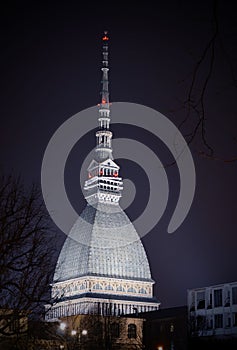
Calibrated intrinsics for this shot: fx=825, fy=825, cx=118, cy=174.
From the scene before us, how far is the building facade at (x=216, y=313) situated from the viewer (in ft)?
304

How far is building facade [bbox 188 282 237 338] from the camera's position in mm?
92625

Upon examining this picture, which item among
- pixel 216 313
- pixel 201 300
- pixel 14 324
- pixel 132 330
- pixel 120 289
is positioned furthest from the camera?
pixel 120 289

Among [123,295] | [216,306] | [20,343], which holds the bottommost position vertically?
[20,343]

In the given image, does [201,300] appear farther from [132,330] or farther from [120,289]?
[120,289]

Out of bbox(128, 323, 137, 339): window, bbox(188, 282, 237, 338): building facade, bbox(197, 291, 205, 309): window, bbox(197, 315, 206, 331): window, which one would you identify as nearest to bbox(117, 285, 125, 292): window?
bbox(128, 323, 137, 339): window

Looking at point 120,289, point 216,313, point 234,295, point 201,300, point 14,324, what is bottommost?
point 14,324

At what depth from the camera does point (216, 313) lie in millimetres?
95625

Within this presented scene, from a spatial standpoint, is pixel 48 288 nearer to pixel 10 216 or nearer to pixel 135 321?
pixel 10 216

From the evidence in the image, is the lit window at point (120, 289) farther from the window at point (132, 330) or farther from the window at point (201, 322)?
the window at point (201, 322)

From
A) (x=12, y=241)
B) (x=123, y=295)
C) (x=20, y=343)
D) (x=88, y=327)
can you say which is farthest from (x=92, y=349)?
(x=123, y=295)

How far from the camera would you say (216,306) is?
315 feet

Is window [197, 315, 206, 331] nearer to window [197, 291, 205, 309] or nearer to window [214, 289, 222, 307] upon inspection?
window [214, 289, 222, 307]

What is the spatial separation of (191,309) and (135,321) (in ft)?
203

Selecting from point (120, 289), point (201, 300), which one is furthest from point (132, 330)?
point (201, 300)
